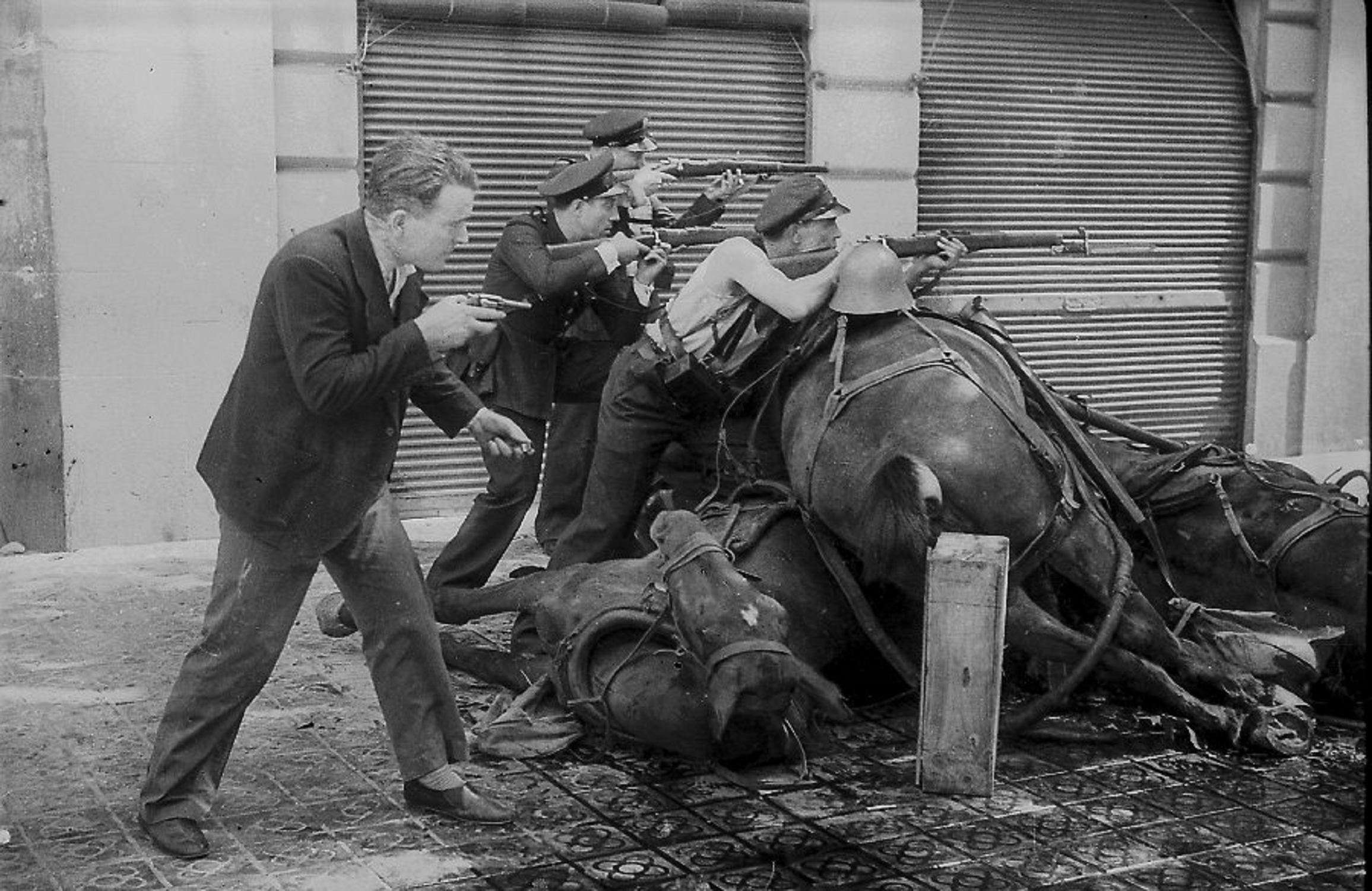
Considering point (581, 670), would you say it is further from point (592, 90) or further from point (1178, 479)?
point (592, 90)

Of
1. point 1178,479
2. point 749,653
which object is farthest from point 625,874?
point 1178,479

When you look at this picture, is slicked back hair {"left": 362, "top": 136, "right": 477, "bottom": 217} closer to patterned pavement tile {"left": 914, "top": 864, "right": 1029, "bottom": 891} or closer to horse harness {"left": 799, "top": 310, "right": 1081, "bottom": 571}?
horse harness {"left": 799, "top": 310, "right": 1081, "bottom": 571}

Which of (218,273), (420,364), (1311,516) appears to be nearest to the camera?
(420,364)

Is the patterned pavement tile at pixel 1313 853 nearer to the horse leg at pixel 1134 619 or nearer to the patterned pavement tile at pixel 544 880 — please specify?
the horse leg at pixel 1134 619

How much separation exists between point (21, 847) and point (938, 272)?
3.99 m

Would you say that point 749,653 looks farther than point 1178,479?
No

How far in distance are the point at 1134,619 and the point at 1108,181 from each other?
20.8 ft

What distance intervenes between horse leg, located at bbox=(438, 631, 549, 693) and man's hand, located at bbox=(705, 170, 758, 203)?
3.09 m

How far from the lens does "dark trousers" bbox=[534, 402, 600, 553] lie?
7.41 m

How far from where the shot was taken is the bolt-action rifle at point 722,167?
8.60 meters

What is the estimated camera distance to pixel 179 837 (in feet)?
14.5

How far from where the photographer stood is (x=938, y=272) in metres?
6.64

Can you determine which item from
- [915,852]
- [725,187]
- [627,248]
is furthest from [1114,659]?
[725,187]

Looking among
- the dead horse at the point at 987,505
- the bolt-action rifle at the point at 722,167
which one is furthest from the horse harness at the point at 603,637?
Result: the bolt-action rifle at the point at 722,167
